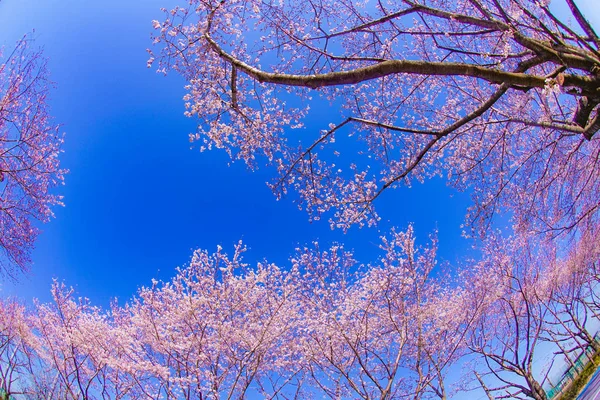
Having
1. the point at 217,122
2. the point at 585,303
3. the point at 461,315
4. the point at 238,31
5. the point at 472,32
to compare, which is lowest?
the point at 585,303

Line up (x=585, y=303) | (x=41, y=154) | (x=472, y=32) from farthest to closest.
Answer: (x=585, y=303)
(x=41, y=154)
(x=472, y=32)

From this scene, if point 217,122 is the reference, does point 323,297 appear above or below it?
below

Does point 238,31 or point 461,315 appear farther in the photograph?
point 461,315

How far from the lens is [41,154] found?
6750 millimetres

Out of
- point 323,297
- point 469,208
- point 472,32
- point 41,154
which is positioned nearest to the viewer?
point 472,32

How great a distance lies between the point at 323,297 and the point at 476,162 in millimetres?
5855

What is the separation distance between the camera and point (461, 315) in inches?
468

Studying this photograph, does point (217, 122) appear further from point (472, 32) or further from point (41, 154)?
point (472, 32)

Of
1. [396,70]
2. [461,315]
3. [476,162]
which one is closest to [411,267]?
[461,315]

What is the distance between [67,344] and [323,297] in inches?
344

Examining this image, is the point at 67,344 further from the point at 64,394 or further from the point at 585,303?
the point at 585,303

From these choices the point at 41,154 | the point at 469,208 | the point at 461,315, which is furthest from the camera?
the point at 461,315

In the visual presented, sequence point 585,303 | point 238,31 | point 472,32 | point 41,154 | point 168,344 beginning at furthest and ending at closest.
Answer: point 585,303 → point 168,344 → point 41,154 → point 472,32 → point 238,31

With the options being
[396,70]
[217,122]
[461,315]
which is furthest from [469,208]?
[461,315]
